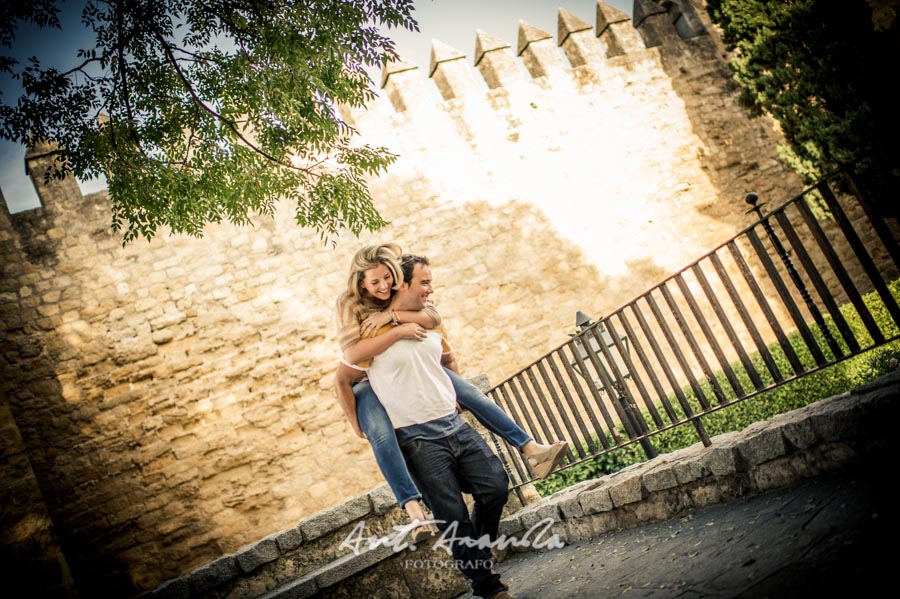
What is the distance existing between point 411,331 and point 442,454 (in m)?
0.61

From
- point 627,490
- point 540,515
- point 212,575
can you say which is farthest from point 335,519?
point 627,490

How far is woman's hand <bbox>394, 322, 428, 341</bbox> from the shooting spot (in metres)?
2.57

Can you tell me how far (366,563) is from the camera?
131 inches

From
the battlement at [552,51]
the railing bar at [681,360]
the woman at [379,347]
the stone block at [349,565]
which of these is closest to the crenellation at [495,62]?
the battlement at [552,51]

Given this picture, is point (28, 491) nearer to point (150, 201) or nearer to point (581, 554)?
point (150, 201)

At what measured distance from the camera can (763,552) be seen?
187 cm

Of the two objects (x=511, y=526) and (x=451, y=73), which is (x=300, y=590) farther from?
(x=451, y=73)

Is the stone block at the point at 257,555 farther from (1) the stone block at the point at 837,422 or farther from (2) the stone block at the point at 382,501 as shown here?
(1) the stone block at the point at 837,422

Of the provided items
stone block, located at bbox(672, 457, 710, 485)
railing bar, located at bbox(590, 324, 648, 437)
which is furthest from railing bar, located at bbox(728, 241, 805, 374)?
railing bar, located at bbox(590, 324, 648, 437)

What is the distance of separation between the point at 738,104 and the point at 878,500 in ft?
35.1

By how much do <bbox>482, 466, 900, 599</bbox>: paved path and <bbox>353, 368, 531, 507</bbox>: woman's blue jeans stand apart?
0.78 meters

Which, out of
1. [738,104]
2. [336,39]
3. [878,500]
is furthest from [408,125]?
[878,500]

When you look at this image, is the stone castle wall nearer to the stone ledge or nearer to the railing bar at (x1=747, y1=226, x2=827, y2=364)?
the stone ledge

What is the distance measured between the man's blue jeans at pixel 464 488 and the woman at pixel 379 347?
0.09 m
